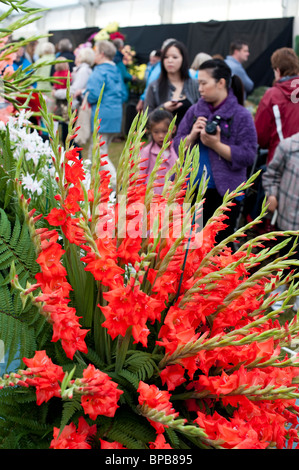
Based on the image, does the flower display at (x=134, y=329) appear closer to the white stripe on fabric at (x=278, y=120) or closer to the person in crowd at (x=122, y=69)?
the white stripe on fabric at (x=278, y=120)

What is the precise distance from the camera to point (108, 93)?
5.52 m

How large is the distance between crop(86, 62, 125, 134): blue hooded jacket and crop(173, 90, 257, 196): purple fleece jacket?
252 centimetres

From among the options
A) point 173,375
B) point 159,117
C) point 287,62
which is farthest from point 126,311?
point 287,62

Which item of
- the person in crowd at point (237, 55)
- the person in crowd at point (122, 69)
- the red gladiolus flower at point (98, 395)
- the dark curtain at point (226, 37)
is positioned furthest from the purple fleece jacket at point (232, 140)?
the dark curtain at point (226, 37)

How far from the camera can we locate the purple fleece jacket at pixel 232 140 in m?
2.98

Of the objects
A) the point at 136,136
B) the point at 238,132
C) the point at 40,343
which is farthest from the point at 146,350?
the point at 238,132

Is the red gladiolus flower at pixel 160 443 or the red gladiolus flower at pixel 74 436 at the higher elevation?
the red gladiolus flower at pixel 74 436

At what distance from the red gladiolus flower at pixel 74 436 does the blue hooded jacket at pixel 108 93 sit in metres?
4.91

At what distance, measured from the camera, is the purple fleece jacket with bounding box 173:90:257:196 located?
298cm

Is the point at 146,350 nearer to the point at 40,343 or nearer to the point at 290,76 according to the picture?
the point at 40,343

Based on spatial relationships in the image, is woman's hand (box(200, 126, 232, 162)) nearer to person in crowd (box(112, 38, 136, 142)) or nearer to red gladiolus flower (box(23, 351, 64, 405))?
red gladiolus flower (box(23, 351, 64, 405))

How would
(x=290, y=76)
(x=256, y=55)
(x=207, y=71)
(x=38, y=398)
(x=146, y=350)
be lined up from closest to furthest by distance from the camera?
(x=38, y=398) < (x=146, y=350) < (x=207, y=71) < (x=290, y=76) < (x=256, y=55)

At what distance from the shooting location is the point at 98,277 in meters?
0.67
